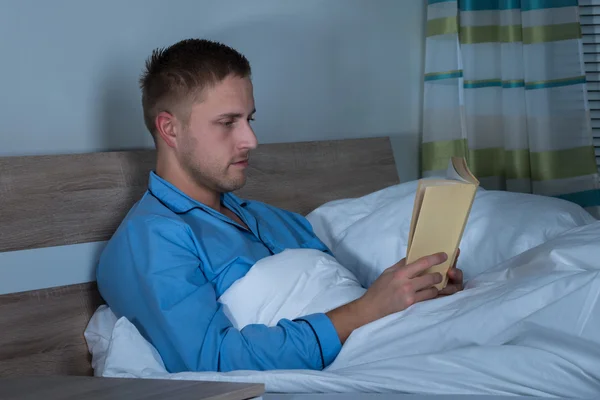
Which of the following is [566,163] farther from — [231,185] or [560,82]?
[231,185]

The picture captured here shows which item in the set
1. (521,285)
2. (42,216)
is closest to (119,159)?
(42,216)

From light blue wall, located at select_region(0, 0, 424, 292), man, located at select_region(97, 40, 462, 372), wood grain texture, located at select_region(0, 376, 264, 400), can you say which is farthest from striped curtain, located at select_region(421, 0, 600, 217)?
wood grain texture, located at select_region(0, 376, 264, 400)

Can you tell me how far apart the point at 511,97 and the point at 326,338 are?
4.78 ft

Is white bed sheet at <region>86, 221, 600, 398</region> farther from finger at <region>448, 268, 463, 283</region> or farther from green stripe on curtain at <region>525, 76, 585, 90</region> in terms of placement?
green stripe on curtain at <region>525, 76, 585, 90</region>

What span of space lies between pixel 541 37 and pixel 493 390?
1690 millimetres

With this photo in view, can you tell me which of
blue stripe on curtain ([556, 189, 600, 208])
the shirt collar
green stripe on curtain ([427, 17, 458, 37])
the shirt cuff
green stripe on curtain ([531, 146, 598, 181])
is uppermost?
green stripe on curtain ([427, 17, 458, 37])

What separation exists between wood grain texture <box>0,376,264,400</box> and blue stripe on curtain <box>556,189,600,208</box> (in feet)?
6.17

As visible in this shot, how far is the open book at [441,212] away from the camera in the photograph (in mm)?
1376

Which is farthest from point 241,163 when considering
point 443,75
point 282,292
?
point 443,75

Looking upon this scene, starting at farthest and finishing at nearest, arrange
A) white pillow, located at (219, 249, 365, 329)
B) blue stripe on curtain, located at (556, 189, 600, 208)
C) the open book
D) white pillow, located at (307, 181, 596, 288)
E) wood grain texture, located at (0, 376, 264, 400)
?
blue stripe on curtain, located at (556, 189, 600, 208), white pillow, located at (307, 181, 596, 288), white pillow, located at (219, 249, 365, 329), the open book, wood grain texture, located at (0, 376, 264, 400)

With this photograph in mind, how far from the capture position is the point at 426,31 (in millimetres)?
2787

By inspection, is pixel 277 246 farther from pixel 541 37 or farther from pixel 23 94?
pixel 541 37

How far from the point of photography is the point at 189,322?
142cm

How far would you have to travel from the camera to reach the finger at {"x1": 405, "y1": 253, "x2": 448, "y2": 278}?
4.79 ft
